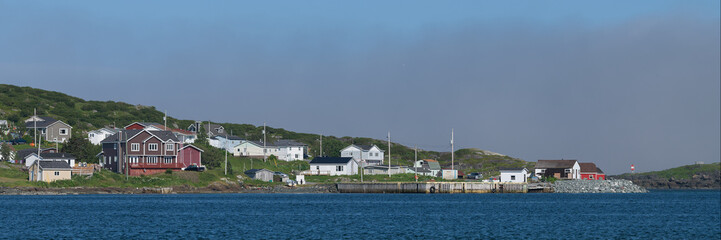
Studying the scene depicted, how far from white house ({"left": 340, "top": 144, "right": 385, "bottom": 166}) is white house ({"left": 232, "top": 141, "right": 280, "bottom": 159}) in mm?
16815

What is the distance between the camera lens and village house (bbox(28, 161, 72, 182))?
333 feet

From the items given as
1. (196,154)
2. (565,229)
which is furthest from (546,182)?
(565,229)

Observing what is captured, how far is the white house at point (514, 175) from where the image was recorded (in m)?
140

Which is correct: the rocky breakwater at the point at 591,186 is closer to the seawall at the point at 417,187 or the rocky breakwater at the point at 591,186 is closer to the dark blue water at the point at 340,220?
the seawall at the point at 417,187

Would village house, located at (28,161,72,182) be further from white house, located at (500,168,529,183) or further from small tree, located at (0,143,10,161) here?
white house, located at (500,168,529,183)

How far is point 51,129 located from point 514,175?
82180 millimetres

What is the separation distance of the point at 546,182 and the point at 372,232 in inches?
3363

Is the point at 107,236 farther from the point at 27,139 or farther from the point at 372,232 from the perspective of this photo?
the point at 27,139

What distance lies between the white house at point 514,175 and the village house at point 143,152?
55.6 m

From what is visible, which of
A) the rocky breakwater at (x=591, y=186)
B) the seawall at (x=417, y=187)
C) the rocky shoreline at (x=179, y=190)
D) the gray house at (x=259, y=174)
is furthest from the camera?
the rocky breakwater at (x=591, y=186)

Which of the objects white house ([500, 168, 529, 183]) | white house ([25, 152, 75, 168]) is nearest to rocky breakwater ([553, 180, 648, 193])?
white house ([500, 168, 529, 183])

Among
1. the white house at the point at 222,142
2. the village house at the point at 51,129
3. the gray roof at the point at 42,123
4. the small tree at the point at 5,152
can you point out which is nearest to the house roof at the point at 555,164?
the white house at the point at 222,142

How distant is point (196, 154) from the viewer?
407 feet

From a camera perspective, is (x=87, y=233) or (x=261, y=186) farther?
(x=261, y=186)
